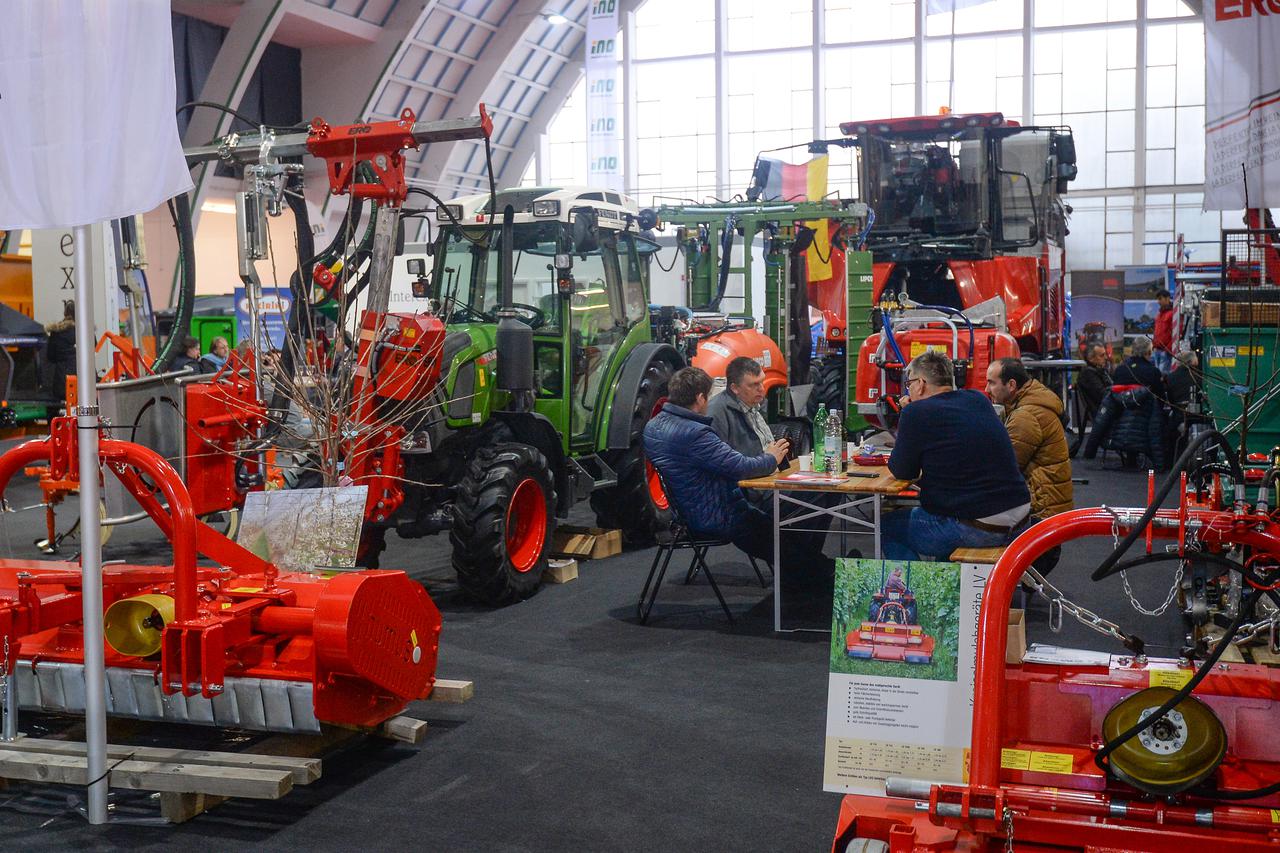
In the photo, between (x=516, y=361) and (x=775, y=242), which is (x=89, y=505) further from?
(x=775, y=242)

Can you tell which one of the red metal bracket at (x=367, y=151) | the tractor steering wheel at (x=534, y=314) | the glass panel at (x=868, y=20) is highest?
the glass panel at (x=868, y=20)

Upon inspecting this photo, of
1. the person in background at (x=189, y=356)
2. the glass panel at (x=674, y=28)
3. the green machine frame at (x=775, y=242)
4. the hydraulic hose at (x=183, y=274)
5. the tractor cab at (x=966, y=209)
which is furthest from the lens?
the glass panel at (x=674, y=28)

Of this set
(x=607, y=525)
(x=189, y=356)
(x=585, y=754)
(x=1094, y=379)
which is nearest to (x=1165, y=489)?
(x=585, y=754)

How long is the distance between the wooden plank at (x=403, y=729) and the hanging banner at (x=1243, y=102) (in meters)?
3.88

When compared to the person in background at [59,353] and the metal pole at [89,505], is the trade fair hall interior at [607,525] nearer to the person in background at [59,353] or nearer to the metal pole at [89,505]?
the metal pole at [89,505]

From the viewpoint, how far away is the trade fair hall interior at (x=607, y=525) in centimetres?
269

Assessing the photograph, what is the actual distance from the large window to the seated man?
1752 cm

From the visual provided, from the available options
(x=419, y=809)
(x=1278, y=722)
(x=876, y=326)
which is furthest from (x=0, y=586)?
Result: (x=876, y=326)

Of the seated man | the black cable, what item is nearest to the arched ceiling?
the seated man

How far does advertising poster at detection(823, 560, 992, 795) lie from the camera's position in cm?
268

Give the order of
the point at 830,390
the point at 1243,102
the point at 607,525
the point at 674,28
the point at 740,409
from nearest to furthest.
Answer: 1. the point at 1243,102
2. the point at 740,409
3. the point at 607,525
4. the point at 830,390
5. the point at 674,28

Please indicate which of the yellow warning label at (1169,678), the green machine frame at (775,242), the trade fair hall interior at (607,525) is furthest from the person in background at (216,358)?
the yellow warning label at (1169,678)

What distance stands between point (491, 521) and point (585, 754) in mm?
1951

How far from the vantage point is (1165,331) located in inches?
547
